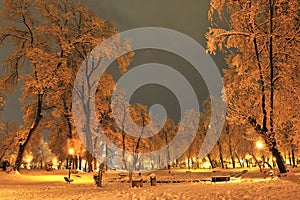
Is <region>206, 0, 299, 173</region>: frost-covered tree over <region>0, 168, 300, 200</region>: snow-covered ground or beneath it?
over

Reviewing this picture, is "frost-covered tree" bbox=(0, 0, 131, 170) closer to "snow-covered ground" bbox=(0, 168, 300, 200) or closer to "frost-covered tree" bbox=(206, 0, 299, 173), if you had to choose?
"snow-covered ground" bbox=(0, 168, 300, 200)

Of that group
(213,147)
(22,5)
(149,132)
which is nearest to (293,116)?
(22,5)

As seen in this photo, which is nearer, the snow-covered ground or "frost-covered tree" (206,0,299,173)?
the snow-covered ground

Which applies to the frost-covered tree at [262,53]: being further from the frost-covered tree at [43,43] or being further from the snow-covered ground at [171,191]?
the frost-covered tree at [43,43]

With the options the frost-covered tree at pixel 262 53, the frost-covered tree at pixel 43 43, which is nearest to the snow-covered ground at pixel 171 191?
the frost-covered tree at pixel 262 53

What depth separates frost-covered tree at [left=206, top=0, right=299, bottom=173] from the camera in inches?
605

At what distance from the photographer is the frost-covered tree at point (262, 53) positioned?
50.4 ft

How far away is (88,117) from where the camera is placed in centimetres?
3228

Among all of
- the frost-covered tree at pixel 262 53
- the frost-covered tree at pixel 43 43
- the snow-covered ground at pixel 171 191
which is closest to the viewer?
the snow-covered ground at pixel 171 191

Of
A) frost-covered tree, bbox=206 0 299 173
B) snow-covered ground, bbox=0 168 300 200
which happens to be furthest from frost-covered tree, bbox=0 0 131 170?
frost-covered tree, bbox=206 0 299 173

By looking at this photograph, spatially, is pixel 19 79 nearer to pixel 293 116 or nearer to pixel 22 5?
pixel 22 5

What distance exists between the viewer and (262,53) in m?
17.7

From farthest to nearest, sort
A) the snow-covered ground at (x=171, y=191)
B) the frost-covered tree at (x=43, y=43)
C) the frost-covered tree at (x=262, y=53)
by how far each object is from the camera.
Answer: the frost-covered tree at (x=43, y=43), the frost-covered tree at (x=262, y=53), the snow-covered ground at (x=171, y=191)

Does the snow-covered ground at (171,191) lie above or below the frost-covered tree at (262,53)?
below
